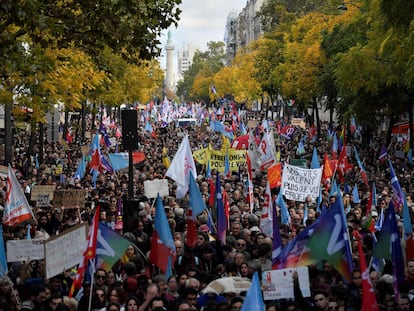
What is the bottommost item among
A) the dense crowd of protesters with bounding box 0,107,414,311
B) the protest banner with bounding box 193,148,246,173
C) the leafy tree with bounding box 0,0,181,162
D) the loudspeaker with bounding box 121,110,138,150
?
the dense crowd of protesters with bounding box 0,107,414,311

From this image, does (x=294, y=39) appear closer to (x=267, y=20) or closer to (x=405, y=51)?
(x=267, y=20)

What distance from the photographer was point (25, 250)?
1191 cm

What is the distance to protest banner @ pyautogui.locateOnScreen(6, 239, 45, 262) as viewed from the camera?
1186 centimetres

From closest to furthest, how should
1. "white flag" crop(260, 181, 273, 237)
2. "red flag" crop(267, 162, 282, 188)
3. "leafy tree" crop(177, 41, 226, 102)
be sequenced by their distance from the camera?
"white flag" crop(260, 181, 273, 237) < "red flag" crop(267, 162, 282, 188) < "leafy tree" crop(177, 41, 226, 102)

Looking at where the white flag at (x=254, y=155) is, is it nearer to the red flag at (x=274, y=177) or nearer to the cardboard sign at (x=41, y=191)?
the red flag at (x=274, y=177)

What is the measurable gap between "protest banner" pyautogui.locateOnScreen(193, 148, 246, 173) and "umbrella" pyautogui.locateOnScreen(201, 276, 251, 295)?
1358 centimetres

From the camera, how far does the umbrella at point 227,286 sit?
9742 mm

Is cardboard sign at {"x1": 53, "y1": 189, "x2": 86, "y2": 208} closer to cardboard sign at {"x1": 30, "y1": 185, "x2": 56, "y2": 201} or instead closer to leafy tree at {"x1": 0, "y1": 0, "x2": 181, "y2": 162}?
cardboard sign at {"x1": 30, "y1": 185, "x2": 56, "y2": 201}

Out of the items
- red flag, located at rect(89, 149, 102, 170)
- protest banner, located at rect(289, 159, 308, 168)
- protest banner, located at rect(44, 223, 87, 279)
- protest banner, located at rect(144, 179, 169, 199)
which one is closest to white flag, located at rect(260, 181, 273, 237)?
protest banner, located at rect(144, 179, 169, 199)

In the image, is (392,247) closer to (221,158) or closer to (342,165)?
(221,158)

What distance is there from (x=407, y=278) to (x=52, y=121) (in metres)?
28.1

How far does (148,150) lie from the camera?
130 ft

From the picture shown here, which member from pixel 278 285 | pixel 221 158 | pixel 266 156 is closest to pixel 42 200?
pixel 221 158

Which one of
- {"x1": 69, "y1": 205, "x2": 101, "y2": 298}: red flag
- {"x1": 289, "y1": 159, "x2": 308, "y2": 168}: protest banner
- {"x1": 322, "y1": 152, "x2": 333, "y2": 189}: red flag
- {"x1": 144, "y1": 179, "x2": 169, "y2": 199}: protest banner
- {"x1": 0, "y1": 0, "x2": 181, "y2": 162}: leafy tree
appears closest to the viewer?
{"x1": 69, "y1": 205, "x2": 101, "y2": 298}: red flag
